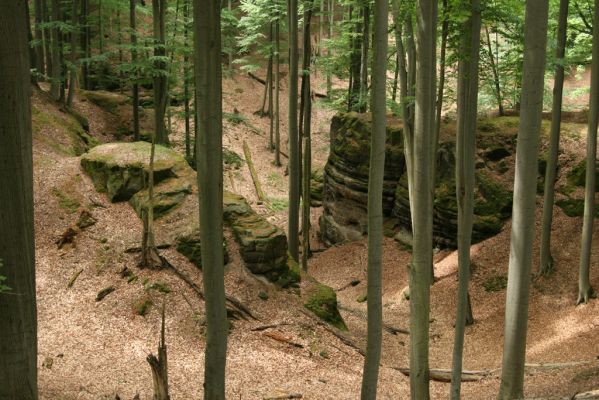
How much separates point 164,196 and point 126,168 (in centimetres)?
132

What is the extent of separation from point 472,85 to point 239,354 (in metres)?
6.87

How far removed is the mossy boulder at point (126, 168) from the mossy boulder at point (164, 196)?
212 mm

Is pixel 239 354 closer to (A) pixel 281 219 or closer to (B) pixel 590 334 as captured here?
(B) pixel 590 334

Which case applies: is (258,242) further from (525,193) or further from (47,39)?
(47,39)

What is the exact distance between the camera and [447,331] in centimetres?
1544

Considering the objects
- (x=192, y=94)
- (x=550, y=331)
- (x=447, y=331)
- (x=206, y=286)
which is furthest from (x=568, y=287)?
(x=192, y=94)

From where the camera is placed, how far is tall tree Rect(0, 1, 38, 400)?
5.57m

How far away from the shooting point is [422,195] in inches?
302

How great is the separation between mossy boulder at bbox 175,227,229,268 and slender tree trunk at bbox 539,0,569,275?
8.31m

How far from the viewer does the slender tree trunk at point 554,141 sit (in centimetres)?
1359

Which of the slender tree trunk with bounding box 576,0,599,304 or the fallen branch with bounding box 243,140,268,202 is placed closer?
the slender tree trunk with bounding box 576,0,599,304

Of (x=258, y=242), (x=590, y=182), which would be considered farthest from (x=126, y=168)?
(x=590, y=182)

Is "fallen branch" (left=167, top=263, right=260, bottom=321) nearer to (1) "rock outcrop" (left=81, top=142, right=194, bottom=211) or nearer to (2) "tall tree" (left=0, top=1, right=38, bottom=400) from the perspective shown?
(1) "rock outcrop" (left=81, top=142, right=194, bottom=211)

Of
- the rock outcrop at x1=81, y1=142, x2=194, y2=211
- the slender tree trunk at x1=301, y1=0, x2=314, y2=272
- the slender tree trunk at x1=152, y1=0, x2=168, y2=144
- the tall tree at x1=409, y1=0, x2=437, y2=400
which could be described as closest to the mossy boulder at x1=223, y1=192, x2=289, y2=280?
the rock outcrop at x1=81, y1=142, x2=194, y2=211
